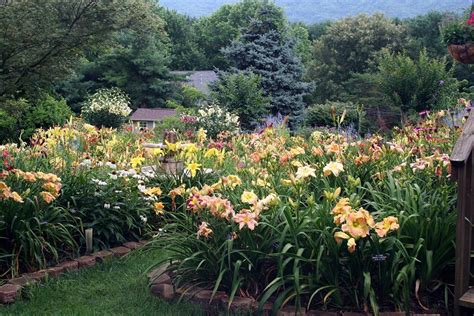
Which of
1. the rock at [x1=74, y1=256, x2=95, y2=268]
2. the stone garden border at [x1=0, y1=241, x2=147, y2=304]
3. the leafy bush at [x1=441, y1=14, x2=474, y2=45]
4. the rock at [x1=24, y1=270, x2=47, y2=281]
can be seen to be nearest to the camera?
the stone garden border at [x1=0, y1=241, x2=147, y2=304]

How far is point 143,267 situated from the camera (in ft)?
15.0

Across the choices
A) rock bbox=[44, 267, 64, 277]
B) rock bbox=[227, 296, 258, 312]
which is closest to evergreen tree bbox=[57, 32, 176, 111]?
rock bbox=[44, 267, 64, 277]

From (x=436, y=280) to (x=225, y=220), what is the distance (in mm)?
1378

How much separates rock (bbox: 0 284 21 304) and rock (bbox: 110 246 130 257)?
1063mm

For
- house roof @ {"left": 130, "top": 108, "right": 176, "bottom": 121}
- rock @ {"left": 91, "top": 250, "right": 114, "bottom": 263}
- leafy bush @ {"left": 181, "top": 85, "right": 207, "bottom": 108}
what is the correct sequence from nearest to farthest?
rock @ {"left": 91, "top": 250, "right": 114, "bottom": 263}, leafy bush @ {"left": 181, "top": 85, "right": 207, "bottom": 108}, house roof @ {"left": 130, "top": 108, "right": 176, "bottom": 121}

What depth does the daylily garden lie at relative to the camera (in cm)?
324

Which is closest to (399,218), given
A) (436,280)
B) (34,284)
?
(436,280)

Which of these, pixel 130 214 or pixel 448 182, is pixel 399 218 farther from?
pixel 130 214

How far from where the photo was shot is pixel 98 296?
3.89 m

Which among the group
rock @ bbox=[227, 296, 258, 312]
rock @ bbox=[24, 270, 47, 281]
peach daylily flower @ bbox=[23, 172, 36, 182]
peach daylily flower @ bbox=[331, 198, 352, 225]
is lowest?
rock @ bbox=[24, 270, 47, 281]

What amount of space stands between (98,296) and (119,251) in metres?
0.98

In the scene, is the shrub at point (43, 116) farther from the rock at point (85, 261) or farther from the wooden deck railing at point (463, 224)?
the wooden deck railing at point (463, 224)

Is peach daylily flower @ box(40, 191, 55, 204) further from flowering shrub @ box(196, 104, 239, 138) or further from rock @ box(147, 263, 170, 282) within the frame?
flowering shrub @ box(196, 104, 239, 138)

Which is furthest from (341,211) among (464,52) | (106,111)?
(106,111)
